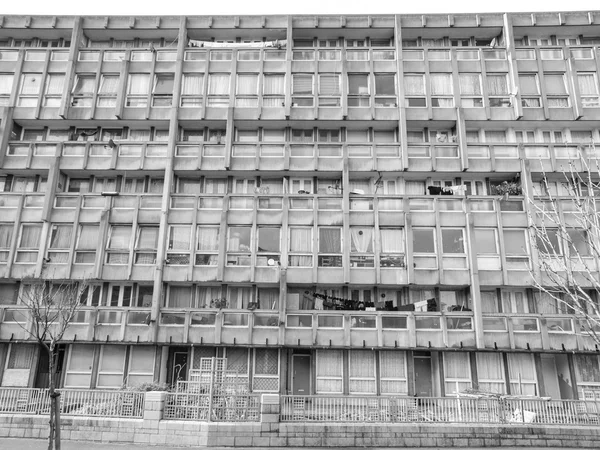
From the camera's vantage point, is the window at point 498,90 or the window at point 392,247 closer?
the window at point 392,247

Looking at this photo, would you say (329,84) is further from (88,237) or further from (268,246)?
(88,237)

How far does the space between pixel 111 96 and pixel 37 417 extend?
18392 millimetres

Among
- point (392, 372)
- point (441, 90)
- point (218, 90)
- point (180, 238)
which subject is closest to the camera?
point (392, 372)

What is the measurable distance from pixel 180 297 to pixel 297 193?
8318 millimetres

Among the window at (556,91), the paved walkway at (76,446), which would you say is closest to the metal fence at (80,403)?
the paved walkway at (76,446)

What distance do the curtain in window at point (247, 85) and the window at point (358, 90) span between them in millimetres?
5450

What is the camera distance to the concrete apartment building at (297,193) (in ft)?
76.7

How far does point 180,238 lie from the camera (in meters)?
25.1

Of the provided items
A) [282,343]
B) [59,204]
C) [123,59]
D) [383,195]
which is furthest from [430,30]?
[59,204]

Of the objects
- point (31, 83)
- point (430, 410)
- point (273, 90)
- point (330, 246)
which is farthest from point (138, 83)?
point (430, 410)

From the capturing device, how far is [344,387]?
76.1 ft

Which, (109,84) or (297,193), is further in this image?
(109,84)

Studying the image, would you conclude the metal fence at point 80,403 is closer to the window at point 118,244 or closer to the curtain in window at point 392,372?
the window at point 118,244

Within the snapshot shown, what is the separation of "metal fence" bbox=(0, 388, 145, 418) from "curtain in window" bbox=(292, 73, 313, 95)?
18.5 m
